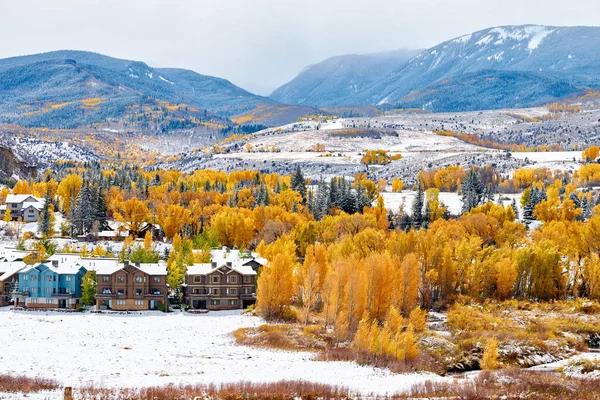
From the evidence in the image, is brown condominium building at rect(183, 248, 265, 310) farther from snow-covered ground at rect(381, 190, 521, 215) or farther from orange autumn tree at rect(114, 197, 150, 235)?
snow-covered ground at rect(381, 190, 521, 215)

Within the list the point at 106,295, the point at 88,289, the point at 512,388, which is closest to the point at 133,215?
the point at 88,289

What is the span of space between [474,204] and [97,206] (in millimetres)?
67082

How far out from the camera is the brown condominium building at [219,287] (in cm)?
7025

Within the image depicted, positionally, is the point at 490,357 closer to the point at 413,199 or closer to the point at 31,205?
the point at 31,205

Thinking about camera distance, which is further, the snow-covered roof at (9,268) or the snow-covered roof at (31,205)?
the snow-covered roof at (31,205)

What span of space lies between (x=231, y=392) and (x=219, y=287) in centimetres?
3103

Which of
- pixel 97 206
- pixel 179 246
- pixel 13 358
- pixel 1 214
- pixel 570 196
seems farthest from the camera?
pixel 570 196

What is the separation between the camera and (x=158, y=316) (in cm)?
6581

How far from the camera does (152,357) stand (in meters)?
49.2

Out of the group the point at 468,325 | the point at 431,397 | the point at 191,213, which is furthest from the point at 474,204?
the point at 431,397

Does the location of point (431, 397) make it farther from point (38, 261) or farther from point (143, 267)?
point (38, 261)

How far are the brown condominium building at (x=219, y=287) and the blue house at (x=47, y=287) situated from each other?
10825mm

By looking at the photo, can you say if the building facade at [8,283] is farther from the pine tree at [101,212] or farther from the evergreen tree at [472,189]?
the evergreen tree at [472,189]

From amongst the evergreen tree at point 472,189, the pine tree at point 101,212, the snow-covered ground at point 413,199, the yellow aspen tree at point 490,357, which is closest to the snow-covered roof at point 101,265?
the pine tree at point 101,212
